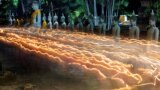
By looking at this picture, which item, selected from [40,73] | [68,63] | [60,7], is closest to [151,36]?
[68,63]

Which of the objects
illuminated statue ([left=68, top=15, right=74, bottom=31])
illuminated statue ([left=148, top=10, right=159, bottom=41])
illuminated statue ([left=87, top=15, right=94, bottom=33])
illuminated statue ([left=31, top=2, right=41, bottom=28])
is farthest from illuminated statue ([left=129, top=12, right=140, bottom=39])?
illuminated statue ([left=31, top=2, right=41, bottom=28])

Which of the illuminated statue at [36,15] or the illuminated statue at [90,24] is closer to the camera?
the illuminated statue at [90,24]

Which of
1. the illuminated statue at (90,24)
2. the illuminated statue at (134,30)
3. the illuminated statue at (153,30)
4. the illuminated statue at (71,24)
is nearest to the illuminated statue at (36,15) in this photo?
the illuminated statue at (71,24)

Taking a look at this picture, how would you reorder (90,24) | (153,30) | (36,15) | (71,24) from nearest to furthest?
(153,30)
(90,24)
(71,24)
(36,15)

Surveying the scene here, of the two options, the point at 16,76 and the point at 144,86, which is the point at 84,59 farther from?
the point at 144,86

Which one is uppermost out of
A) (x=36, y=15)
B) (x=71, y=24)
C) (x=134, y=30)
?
(x=36, y=15)

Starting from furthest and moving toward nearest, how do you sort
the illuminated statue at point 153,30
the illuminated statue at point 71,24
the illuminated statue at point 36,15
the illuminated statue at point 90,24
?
the illuminated statue at point 36,15 < the illuminated statue at point 71,24 < the illuminated statue at point 90,24 < the illuminated statue at point 153,30

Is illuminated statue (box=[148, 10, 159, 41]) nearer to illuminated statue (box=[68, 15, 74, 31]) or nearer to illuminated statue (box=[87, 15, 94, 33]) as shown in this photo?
illuminated statue (box=[87, 15, 94, 33])

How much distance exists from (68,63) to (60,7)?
1115 inches

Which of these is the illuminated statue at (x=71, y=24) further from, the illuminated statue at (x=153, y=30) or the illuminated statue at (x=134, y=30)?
the illuminated statue at (x=153, y=30)

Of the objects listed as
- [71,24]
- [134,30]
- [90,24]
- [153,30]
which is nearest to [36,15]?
[71,24]

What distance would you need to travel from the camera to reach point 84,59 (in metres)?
14.9

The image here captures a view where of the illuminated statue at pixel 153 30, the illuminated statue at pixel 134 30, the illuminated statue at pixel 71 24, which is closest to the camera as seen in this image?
the illuminated statue at pixel 153 30

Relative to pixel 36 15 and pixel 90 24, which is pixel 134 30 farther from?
pixel 36 15
